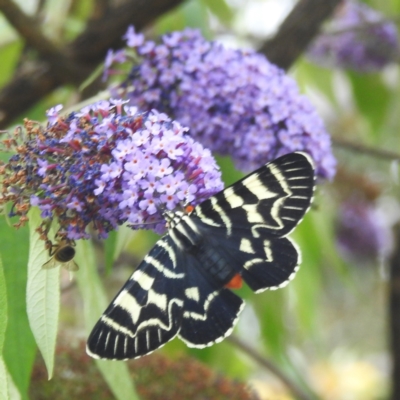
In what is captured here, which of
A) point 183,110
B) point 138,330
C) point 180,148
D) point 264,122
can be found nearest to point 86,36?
point 183,110

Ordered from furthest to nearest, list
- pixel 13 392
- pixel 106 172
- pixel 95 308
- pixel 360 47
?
pixel 360 47
pixel 95 308
pixel 13 392
pixel 106 172

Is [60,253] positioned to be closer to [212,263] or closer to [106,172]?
[106,172]

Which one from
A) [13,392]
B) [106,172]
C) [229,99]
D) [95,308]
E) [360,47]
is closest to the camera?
[106,172]

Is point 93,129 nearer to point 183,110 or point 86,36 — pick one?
point 183,110

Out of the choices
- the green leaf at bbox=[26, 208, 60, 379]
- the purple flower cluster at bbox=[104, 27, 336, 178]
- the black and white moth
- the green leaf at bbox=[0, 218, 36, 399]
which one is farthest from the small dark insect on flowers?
the purple flower cluster at bbox=[104, 27, 336, 178]

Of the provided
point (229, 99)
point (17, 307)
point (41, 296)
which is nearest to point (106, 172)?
point (41, 296)

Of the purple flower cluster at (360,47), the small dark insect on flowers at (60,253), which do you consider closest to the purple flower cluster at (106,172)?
the small dark insect on flowers at (60,253)

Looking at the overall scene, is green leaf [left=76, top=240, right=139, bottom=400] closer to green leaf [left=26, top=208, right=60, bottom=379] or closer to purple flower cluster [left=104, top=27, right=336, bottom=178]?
green leaf [left=26, top=208, right=60, bottom=379]
